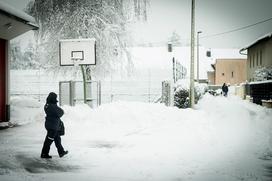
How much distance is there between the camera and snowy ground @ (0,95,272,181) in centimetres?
740

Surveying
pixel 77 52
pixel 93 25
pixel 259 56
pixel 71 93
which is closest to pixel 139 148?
pixel 71 93

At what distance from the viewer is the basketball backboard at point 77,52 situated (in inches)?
778

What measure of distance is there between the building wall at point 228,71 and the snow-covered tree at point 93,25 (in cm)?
4665

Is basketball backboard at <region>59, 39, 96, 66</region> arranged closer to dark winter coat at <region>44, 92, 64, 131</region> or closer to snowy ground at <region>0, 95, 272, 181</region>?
snowy ground at <region>0, 95, 272, 181</region>

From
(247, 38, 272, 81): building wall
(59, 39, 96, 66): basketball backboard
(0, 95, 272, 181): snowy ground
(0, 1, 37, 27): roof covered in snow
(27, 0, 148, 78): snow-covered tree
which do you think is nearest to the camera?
(0, 95, 272, 181): snowy ground

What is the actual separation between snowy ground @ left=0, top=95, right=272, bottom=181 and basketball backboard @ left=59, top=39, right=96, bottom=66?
307cm

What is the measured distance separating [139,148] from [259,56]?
94.9ft

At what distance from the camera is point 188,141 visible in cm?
1128

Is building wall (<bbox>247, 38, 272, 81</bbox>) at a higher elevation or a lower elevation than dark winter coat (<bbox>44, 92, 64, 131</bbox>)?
higher

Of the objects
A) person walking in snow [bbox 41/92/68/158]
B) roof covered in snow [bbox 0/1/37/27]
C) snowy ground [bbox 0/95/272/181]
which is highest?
roof covered in snow [bbox 0/1/37/27]

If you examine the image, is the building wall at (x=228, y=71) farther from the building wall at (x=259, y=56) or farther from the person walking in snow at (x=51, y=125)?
the person walking in snow at (x=51, y=125)

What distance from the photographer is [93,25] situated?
2436cm

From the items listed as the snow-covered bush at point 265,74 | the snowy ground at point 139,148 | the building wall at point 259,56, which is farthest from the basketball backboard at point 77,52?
the building wall at point 259,56

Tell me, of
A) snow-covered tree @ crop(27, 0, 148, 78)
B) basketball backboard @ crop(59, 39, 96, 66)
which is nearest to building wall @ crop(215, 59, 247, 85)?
snow-covered tree @ crop(27, 0, 148, 78)
